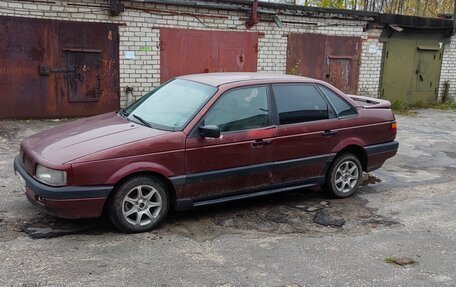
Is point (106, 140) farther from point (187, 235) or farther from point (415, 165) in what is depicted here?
point (415, 165)

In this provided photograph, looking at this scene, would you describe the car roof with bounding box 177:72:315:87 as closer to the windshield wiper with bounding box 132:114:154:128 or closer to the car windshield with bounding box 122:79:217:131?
the car windshield with bounding box 122:79:217:131

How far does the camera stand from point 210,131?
4.62 metres

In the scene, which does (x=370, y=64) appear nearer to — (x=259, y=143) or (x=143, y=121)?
(x=259, y=143)

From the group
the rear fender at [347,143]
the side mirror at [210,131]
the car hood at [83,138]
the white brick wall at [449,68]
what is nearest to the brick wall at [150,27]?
the white brick wall at [449,68]

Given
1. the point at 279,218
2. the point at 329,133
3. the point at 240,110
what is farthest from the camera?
the point at 329,133

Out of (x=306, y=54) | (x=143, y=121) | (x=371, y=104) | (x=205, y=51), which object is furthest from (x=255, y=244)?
(x=306, y=54)

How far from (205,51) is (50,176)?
27.6 ft

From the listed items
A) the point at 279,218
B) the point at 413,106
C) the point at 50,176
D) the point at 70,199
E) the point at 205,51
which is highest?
the point at 205,51

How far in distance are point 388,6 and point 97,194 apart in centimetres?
2772

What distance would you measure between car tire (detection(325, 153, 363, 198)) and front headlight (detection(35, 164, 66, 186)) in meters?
3.18

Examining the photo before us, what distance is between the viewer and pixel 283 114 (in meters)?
5.34

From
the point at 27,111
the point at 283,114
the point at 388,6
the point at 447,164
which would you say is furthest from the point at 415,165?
the point at 388,6

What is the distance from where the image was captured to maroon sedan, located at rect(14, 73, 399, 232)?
429cm

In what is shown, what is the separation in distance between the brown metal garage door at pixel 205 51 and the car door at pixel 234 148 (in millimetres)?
6807
